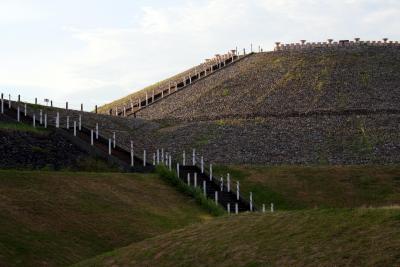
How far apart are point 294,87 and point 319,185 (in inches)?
1902

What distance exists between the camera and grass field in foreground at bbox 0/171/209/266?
32.5m

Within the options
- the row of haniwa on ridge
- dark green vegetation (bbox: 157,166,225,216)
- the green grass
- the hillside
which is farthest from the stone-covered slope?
the hillside

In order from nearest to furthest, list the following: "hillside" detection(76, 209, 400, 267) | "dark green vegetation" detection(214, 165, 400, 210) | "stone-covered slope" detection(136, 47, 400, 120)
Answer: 1. "hillside" detection(76, 209, 400, 267)
2. "dark green vegetation" detection(214, 165, 400, 210)
3. "stone-covered slope" detection(136, 47, 400, 120)

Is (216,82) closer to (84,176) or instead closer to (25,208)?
(84,176)

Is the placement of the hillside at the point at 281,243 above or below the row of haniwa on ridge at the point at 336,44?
below

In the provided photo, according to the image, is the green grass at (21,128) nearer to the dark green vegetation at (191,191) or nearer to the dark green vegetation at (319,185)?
the dark green vegetation at (191,191)

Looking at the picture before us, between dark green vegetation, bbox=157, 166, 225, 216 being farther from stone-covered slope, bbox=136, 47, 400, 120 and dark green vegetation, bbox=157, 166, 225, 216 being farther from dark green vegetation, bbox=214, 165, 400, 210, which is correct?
stone-covered slope, bbox=136, 47, 400, 120

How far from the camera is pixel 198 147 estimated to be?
76.9 m

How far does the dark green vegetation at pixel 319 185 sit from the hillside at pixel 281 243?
23.1m

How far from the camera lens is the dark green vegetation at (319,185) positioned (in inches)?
2146

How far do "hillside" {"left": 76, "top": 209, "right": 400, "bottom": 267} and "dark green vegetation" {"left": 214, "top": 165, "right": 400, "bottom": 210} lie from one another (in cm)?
2312

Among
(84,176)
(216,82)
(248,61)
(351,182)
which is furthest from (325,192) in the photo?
(248,61)

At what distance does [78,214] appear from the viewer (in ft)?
127

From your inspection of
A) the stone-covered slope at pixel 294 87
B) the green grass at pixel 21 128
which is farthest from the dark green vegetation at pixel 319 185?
the stone-covered slope at pixel 294 87
